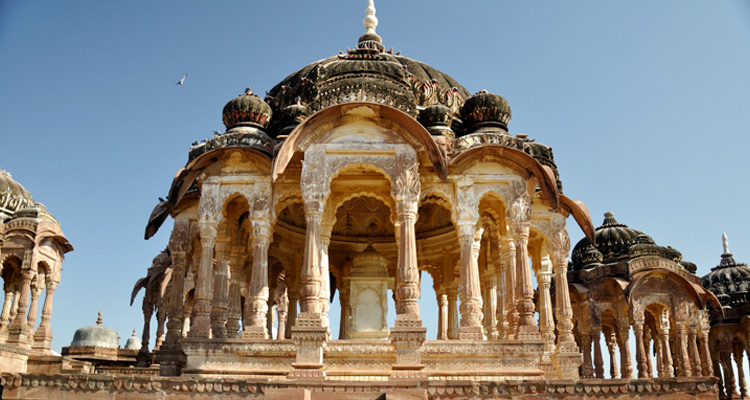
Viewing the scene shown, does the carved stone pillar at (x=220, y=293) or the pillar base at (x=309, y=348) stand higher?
the carved stone pillar at (x=220, y=293)

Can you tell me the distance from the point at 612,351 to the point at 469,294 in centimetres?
2249

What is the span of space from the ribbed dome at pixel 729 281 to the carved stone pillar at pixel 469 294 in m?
24.5

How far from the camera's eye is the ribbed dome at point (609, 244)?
2980 centimetres

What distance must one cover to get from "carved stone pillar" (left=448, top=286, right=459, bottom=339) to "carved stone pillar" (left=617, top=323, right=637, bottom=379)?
785 cm

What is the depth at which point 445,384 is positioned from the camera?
35.4 feet

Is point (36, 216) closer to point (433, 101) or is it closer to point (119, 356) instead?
point (119, 356)

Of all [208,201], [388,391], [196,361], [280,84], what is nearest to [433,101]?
[280,84]

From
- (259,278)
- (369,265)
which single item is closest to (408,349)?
(259,278)

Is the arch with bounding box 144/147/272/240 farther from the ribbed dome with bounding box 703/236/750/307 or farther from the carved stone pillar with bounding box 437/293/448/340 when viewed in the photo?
the ribbed dome with bounding box 703/236/750/307

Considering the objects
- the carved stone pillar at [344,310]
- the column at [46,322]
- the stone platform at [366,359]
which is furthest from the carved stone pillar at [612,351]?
the column at [46,322]

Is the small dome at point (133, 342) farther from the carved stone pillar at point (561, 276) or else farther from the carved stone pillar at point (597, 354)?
the carved stone pillar at point (561, 276)

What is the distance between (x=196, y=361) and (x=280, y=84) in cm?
1269

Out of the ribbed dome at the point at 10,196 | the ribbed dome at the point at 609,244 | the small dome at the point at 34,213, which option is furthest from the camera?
the ribbed dome at the point at 609,244

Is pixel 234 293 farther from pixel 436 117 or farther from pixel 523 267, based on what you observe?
pixel 523 267
